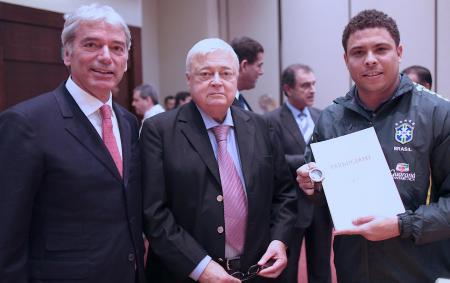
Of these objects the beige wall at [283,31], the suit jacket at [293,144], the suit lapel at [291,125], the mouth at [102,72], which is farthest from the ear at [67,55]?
the beige wall at [283,31]

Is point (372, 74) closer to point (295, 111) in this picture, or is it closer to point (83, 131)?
point (83, 131)

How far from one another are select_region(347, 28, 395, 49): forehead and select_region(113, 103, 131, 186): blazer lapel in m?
0.89

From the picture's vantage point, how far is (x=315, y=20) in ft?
20.1

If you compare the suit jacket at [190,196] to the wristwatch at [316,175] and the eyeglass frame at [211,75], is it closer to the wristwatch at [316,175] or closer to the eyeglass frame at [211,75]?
the eyeglass frame at [211,75]

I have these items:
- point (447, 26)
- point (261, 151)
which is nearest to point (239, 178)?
point (261, 151)

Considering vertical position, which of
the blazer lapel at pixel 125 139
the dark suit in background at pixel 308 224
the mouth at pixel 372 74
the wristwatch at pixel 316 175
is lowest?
the dark suit in background at pixel 308 224

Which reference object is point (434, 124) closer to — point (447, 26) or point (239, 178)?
point (239, 178)

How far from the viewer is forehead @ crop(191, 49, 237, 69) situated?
5.57ft

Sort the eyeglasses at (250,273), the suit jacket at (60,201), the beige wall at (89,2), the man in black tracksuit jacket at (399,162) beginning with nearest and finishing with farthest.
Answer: the suit jacket at (60,201) < the man in black tracksuit jacket at (399,162) < the eyeglasses at (250,273) < the beige wall at (89,2)

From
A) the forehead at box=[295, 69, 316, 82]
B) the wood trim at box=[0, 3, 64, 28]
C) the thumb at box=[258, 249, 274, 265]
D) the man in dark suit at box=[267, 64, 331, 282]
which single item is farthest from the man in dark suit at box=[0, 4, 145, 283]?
the wood trim at box=[0, 3, 64, 28]

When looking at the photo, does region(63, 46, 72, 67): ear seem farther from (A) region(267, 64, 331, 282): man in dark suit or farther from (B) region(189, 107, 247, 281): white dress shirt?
(A) region(267, 64, 331, 282): man in dark suit

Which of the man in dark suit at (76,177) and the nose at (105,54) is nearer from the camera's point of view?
the man in dark suit at (76,177)

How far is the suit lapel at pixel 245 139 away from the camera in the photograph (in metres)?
1.71

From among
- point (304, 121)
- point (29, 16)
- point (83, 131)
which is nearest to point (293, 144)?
point (304, 121)
